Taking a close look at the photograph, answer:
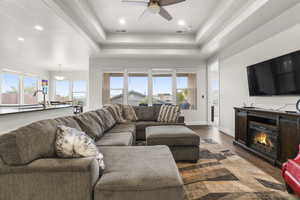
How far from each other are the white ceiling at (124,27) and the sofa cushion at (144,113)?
86.7 inches

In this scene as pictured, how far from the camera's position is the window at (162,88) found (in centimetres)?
625

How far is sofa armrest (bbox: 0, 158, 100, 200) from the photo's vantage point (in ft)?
3.58

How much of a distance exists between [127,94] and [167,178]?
517cm

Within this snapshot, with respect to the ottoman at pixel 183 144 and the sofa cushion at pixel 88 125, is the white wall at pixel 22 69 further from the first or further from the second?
the ottoman at pixel 183 144

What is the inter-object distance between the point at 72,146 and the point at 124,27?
13.8 ft

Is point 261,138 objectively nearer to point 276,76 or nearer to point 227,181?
point 276,76

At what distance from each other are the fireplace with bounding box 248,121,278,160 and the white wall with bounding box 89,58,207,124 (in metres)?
3.15

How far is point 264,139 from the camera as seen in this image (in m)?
2.78

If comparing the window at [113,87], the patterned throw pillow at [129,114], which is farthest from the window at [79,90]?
the patterned throw pillow at [129,114]

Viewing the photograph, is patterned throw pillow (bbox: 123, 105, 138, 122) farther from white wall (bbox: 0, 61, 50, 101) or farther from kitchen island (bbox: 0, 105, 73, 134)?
white wall (bbox: 0, 61, 50, 101)

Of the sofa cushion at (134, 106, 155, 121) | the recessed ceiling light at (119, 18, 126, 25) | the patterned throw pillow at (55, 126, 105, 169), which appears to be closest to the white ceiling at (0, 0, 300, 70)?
the recessed ceiling light at (119, 18, 126, 25)

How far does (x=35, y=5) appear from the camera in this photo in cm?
251

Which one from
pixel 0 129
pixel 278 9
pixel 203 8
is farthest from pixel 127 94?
pixel 278 9

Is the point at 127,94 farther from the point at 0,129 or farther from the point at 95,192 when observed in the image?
the point at 95,192
